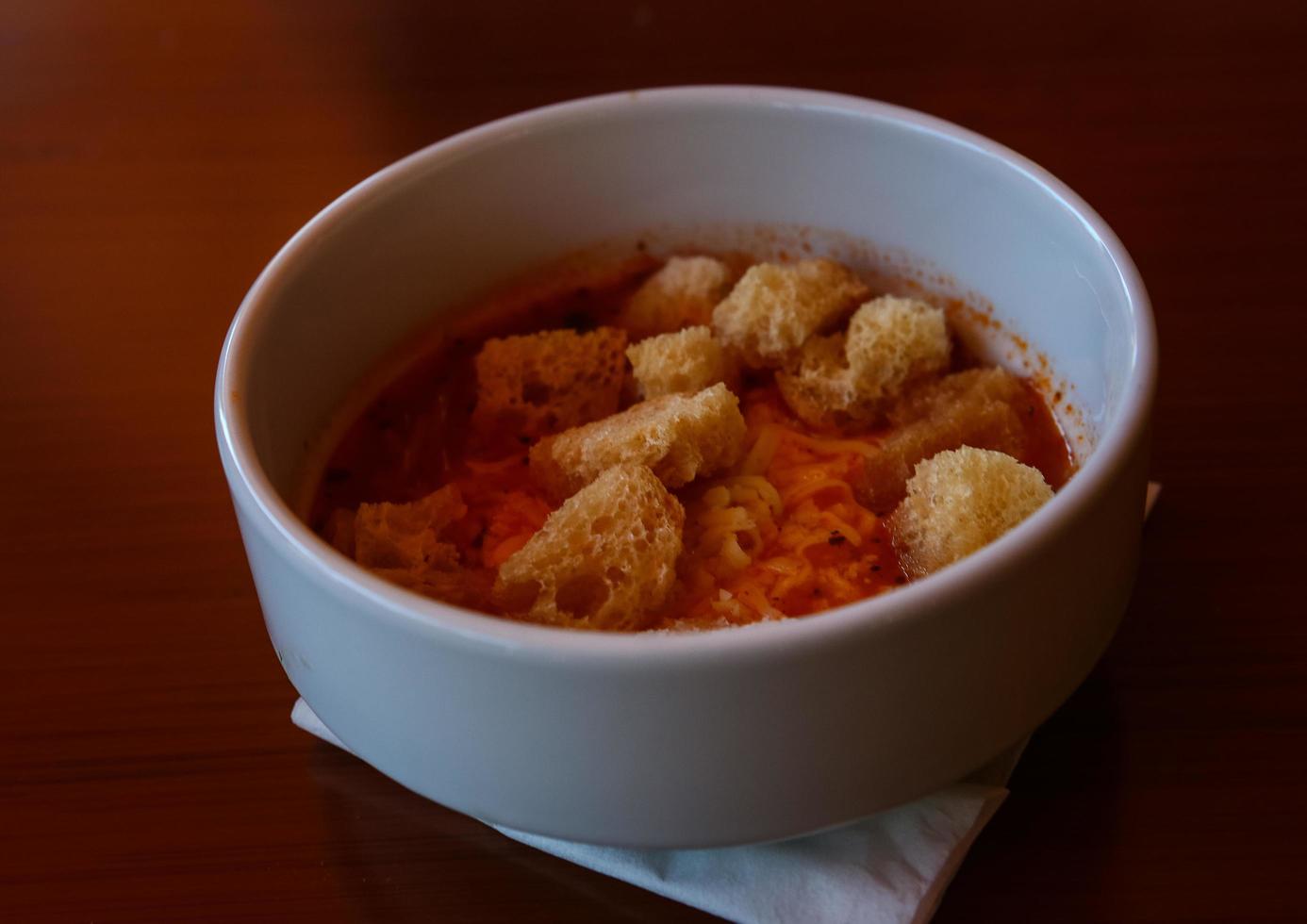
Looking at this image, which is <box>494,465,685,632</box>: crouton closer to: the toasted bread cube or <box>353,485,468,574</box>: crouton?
<box>353,485,468,574</box>: crouton

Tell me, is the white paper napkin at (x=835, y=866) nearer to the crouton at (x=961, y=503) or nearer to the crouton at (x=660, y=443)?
the crouton at (x=961, y=503)

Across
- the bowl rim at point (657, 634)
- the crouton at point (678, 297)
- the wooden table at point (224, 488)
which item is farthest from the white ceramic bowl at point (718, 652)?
the crouton at point (678, 297)

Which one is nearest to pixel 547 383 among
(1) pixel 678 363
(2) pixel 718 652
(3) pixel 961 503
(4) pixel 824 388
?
(1) pixel 678 363

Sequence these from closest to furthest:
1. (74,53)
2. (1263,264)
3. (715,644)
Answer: (715,644), (1263,264), (74,53)

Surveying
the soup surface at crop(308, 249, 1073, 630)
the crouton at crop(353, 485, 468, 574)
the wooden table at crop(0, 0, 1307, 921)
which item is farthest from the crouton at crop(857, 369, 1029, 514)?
the crouton at crop(353, 485, 468, 574)

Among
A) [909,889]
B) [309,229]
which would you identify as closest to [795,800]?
[909,889]

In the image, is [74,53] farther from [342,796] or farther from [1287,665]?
[1287,665]

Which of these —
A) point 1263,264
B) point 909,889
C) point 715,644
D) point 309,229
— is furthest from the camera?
point 1263,264
